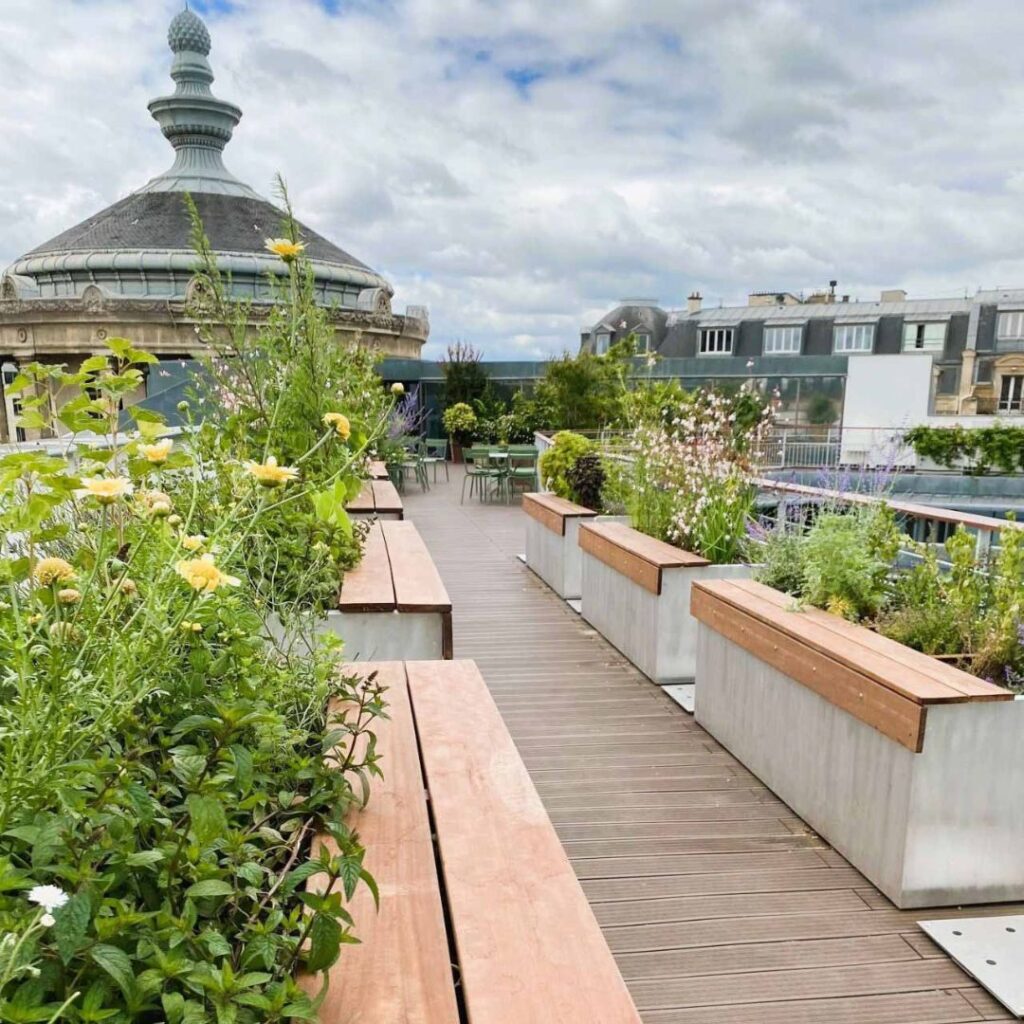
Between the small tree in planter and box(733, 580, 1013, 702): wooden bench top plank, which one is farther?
the small tree in planter

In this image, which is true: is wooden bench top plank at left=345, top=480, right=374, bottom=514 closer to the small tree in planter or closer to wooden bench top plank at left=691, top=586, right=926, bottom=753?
wooden bench top plank at left=691, top=586, right=926, bottom=753

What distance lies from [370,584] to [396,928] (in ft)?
7.58

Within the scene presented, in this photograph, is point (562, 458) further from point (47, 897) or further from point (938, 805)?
point (47, 897)

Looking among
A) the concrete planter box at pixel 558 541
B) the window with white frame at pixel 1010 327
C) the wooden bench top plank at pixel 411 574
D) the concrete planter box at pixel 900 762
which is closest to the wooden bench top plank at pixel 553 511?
the concrete planter box at pixel 558 541

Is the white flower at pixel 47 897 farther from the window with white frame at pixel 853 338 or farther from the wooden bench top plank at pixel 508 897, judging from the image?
the window with white frame at pixel 853 338

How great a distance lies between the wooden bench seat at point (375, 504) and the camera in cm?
536

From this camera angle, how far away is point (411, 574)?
3.81m

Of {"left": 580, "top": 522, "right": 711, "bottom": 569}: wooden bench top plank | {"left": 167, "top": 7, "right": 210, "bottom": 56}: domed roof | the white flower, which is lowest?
{"left": 580, "top": 522, "right": 711, "bottom": 569}: wooden bench top plank

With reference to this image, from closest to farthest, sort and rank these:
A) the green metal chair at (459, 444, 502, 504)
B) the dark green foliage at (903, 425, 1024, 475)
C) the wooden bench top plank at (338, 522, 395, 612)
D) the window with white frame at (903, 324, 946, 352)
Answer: the wooden bench top plank at (338, 522, 395, 612), the green metal chair at (459, 444, 502, 504), the dark green foliage at (903, 425, 1024, 475), the window with white frame at (903, 324, 946, 352)

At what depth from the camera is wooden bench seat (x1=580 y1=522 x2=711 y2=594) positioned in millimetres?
4395

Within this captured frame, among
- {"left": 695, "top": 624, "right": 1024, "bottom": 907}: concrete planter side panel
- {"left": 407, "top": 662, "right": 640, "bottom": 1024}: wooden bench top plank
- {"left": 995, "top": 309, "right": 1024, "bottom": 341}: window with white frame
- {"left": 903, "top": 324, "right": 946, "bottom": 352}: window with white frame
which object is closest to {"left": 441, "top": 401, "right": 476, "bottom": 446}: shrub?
{"left": 695, "top": 624, "right": 1024, "bottom": 907}: concrete planter side panel

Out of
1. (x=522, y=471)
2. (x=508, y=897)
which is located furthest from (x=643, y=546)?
(x=522, y=471)

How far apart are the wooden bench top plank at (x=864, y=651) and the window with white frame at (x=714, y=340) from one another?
34.3 metres

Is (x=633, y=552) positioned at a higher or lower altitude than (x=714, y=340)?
lower
